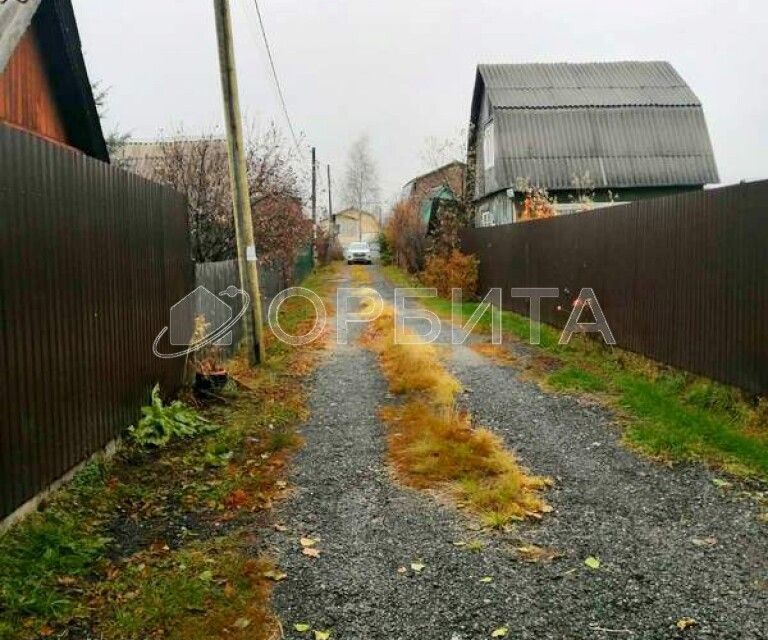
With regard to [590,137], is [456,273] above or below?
below

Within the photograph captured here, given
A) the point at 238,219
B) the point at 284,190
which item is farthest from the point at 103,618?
the point at 284,190

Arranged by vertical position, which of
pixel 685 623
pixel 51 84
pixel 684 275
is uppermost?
pixel 51 84

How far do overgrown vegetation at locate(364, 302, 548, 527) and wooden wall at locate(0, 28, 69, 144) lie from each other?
5199mm

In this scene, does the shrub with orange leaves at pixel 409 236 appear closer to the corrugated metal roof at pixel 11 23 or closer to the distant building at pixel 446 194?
the distant building at pixel 446 194

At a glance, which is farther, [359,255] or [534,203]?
[359,255]

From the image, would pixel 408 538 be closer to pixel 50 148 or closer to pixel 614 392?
pixel 50 148

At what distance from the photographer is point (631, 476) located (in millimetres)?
5242

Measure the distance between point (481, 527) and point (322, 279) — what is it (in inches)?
1110

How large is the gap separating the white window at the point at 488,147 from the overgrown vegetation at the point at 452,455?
1681cm

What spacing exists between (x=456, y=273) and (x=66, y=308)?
51.2ft

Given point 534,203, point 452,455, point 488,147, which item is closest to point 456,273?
point 534,203

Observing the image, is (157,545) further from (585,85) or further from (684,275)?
(585,85)

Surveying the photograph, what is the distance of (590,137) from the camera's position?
23203 mm

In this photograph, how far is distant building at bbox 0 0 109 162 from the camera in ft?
25.9
